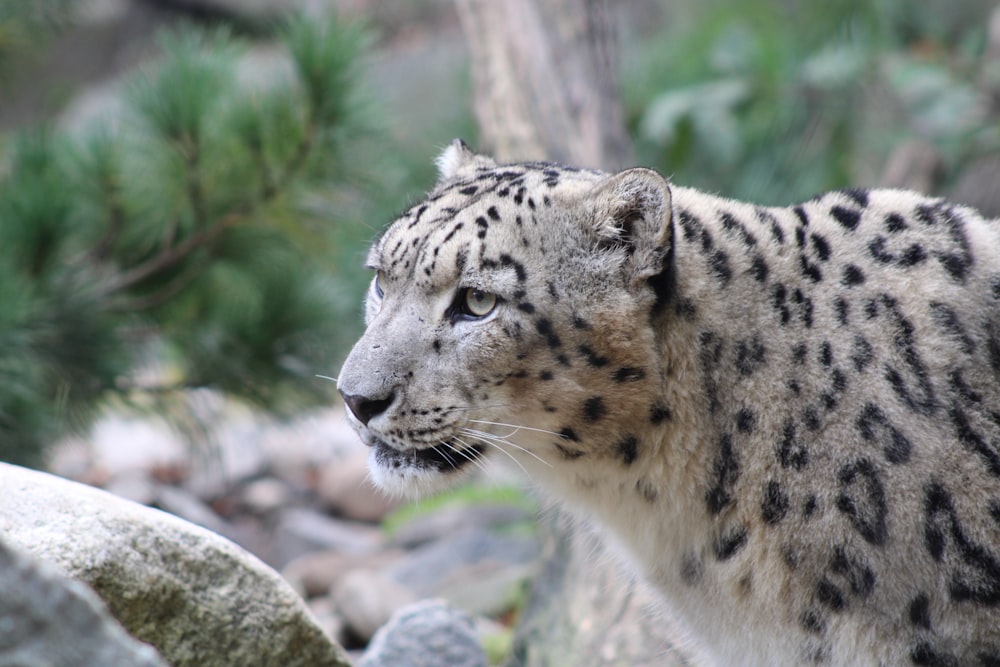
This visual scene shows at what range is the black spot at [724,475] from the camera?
379 centimetres

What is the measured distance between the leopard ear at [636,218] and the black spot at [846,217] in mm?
749

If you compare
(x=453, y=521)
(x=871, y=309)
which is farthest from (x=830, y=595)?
(x=453, y=521)

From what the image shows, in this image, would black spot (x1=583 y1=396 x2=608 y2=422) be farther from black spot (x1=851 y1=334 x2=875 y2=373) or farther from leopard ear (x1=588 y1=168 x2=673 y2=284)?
black spot (x1=851 y1=334 x2=875 y2=373)

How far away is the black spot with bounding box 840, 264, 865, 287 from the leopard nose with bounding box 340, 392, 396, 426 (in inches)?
66.3

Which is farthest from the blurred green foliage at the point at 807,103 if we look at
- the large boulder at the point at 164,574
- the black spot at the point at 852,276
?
the large boulder at the point at 164,574

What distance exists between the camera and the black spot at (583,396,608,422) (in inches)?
151

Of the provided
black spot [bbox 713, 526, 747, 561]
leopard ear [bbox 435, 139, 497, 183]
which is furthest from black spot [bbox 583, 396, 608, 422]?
leopard ear [bbox 435, 139, 497, 183]

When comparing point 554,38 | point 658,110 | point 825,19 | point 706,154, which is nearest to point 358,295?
point 554,38

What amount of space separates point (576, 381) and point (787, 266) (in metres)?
0.90

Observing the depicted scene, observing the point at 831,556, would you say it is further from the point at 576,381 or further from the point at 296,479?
the point at 296,479

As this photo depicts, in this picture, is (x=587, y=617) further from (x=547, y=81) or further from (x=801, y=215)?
(x=547, y=81)

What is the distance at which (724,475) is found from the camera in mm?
3816

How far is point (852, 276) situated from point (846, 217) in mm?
322

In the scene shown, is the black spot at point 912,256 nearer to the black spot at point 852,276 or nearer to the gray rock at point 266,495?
the black spot at point 852,276
